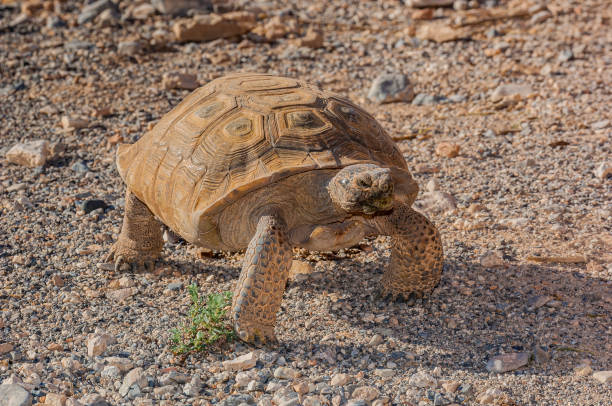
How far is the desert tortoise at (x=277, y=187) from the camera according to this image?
12.0 feet

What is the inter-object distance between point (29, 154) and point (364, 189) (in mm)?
3821

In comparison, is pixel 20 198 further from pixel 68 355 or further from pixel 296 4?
pixel 296 4

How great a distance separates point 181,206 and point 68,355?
105cm

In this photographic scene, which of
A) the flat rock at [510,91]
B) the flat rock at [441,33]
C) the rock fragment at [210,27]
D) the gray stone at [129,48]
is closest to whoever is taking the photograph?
the flat rock at [510,91]

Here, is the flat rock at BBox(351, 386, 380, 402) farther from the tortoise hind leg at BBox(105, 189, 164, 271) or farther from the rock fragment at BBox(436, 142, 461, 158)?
the rock fragment at BBox(436, 142, 461, 158)

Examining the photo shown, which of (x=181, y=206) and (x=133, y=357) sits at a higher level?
(x=181, y=206)

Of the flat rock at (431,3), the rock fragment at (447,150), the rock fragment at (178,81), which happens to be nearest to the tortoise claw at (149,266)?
the rock fragment at (447,150)

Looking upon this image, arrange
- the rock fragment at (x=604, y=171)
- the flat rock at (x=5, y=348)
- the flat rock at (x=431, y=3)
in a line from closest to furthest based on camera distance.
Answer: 1. the flat rock at (x=5, y=348)
2. the rock fragment at (x=604, y=171)
3. the flat rock at (x=431, y=3)

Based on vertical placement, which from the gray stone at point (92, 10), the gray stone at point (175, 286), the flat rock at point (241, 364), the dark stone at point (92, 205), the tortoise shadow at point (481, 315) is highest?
the gray stone at point (92, 10)

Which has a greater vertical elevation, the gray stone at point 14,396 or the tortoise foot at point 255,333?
the gray stone at point 14,396

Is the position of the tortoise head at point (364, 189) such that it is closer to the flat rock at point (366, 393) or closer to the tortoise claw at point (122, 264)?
the flat rock at point (366, 393)

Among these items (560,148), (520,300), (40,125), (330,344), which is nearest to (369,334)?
(330,344)

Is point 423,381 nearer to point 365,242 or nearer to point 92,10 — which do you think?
point 365,242

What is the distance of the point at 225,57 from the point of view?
26.7 ft
